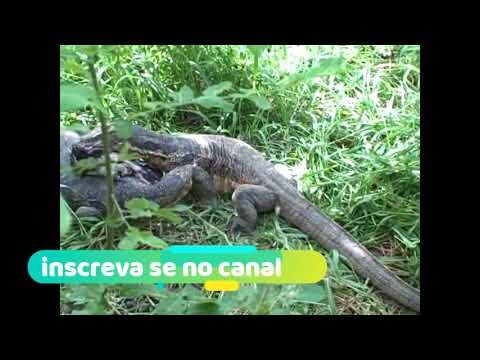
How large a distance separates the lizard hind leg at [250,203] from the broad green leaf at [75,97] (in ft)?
5.03

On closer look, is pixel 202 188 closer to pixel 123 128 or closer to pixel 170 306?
pixel 170 306

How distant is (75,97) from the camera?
2.01 meters

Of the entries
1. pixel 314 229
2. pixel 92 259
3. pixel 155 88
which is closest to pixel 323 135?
pixel 314 229

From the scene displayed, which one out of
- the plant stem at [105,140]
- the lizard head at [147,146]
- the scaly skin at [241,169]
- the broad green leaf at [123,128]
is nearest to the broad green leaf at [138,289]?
the plant stem at [105,140]

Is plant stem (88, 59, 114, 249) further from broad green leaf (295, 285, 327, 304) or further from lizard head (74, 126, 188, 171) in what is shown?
lizard head (74, 126, 188, 171)

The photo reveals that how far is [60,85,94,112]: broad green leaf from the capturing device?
6.53 feet

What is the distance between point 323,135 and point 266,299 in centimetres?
165

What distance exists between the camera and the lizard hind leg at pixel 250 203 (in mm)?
3441

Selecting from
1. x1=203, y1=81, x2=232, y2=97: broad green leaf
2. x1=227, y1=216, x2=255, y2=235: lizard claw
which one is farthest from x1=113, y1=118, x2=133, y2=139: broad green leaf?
x1=227, y1=216, x2=255, y2=235: lizard claw

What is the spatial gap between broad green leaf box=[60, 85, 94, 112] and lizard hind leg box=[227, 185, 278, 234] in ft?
5.03

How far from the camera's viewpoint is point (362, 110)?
4.00 m

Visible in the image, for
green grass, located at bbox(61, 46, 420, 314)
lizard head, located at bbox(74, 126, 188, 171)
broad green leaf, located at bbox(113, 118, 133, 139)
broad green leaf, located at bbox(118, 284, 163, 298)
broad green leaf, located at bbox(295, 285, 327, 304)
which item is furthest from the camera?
lizard head, located at bbox(74, 126, 188, 171)

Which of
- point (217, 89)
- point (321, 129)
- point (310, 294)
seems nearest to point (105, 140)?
point (217, 89)

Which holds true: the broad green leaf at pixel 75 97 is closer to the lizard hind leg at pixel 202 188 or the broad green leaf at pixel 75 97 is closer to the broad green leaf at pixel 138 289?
the broad green leaf at pixel 138 289
